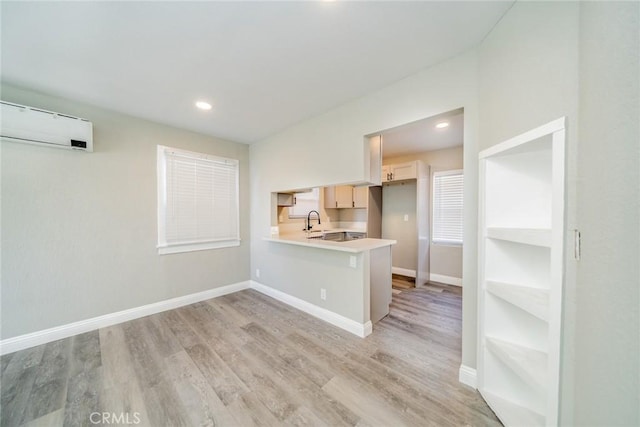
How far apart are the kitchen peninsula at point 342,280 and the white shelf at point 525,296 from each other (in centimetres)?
115

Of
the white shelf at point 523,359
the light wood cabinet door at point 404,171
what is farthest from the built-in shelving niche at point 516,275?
the light wood cabinet door at point 404,171

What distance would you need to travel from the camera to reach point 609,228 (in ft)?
2.43

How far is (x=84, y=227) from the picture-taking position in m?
2.45

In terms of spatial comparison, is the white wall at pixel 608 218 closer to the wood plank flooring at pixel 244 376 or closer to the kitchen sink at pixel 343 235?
the wood plank flooring at pixel 244 376

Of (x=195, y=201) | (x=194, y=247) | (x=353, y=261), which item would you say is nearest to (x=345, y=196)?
(x=353, y=261)

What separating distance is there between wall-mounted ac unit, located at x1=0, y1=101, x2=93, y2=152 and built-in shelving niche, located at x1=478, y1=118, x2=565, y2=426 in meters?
3.87

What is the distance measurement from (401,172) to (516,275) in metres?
2.91

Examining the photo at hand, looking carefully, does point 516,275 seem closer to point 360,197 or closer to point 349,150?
point 349,150

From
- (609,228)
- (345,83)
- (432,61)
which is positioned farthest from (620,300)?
(345,83)

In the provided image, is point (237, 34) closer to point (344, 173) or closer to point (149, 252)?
point (344, 173)

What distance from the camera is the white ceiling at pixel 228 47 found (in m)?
1.32

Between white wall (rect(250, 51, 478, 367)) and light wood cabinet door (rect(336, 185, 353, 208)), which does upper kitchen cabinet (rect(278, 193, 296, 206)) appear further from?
light wood cabinet door (rect(336, 185, 353, 208))

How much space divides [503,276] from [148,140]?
13.4 ft

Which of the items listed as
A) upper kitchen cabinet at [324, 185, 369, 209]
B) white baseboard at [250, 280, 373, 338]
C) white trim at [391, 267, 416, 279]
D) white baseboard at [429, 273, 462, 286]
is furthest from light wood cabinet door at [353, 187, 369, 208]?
white baseboard at [250, 280, 373, 338]
